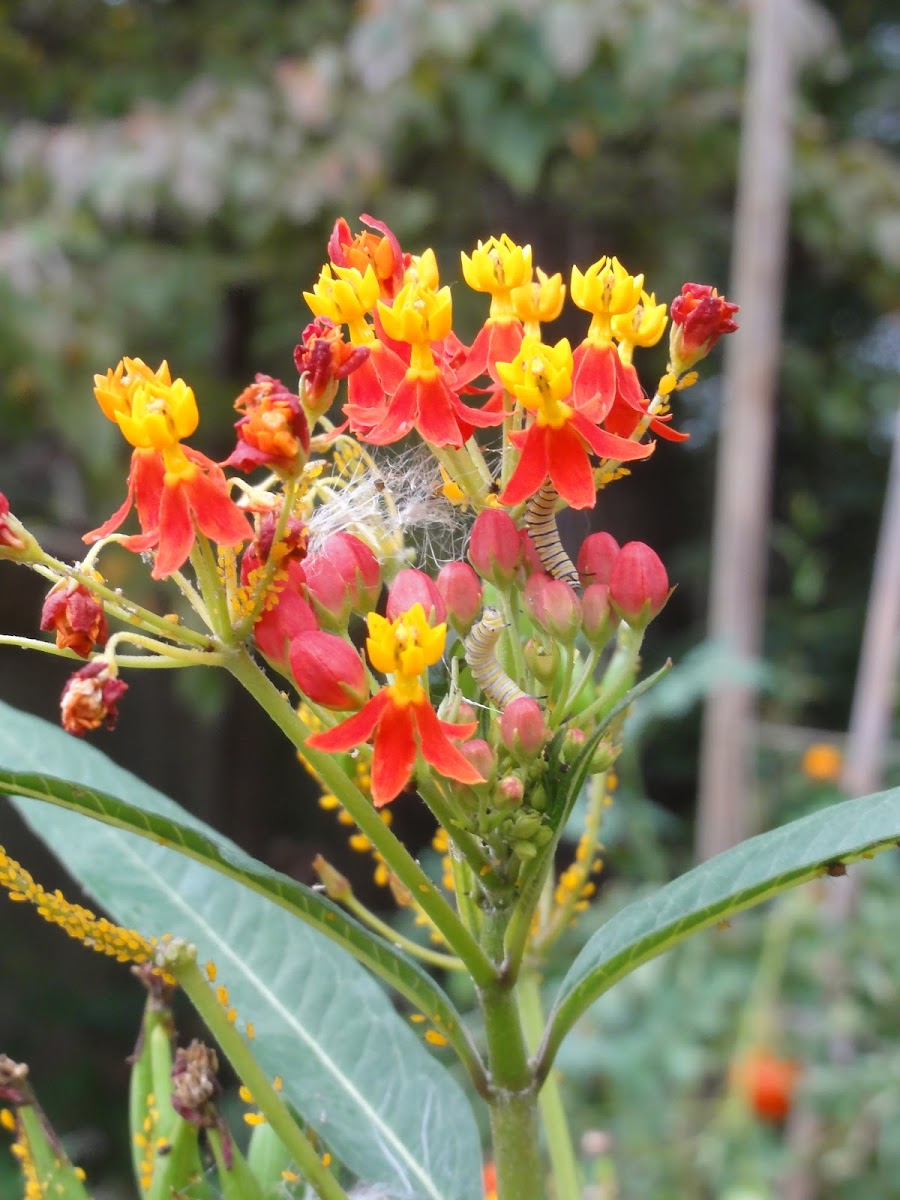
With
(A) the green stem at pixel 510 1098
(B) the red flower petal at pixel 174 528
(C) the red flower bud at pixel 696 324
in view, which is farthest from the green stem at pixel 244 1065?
(C) the red flower bud at pixel 696 324

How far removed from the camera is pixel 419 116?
2939 mm

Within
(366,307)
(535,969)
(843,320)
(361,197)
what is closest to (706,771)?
(361,197)

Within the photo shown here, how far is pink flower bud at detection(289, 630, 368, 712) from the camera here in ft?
1.93

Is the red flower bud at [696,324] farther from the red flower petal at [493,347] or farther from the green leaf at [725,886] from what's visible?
the green leaf at [725,886]

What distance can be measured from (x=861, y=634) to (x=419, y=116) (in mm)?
2638

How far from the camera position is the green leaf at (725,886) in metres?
0.57

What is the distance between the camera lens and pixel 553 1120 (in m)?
0.74

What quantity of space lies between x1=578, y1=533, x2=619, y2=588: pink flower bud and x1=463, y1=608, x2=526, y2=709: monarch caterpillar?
7cm

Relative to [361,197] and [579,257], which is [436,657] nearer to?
[361,197]

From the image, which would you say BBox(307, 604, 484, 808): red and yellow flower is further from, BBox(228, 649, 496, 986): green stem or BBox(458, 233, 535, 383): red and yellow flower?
BBox(458, 233, 535, 383): red and yellow flower

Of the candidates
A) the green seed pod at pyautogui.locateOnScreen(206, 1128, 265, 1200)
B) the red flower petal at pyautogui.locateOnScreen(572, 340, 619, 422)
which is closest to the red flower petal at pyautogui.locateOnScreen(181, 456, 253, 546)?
the red flower petal at pyautogui.locateOnScreen(572, 340, 619, 422)

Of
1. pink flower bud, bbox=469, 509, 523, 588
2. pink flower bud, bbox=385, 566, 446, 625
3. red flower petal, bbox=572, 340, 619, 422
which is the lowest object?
pink flower bud, bbox=385, 566, 446, 625

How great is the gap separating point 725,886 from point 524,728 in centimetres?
14

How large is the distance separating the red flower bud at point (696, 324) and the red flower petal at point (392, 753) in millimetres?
287
